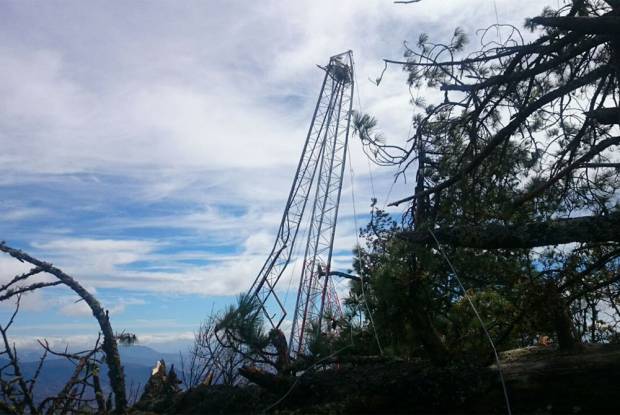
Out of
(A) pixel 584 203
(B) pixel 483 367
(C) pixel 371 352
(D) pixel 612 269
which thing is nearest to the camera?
(B) pixel 483 367

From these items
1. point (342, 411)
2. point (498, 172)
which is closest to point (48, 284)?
point (342, 411)

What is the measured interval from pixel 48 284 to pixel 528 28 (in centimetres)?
434

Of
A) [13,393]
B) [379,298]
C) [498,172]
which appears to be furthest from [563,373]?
[13,393]

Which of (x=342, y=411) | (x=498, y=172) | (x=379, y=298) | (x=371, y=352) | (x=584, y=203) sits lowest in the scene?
(x=342, y=411)

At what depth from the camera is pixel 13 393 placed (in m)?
2.40

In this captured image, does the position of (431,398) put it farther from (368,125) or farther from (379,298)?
(368,125)

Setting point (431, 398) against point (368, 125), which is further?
point (368, 125)

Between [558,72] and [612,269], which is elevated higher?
[558,72]

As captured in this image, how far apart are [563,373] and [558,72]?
2.89 meters

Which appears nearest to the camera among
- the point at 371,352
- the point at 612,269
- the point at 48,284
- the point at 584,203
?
the point at 48,284

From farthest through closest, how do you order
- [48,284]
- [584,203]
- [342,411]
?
[584,203]
[342,411]
[48,284]

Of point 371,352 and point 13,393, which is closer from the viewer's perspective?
point 13,393

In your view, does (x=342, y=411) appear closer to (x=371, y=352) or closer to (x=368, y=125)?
(x=371, y=352)

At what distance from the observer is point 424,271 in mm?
3760
